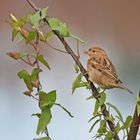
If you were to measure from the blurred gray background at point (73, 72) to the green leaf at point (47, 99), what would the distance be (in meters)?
0.89

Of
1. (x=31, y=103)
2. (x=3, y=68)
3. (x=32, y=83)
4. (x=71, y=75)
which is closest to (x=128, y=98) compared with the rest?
(x=71, y=75)

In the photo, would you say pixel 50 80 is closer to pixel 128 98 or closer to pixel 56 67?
pixel 56 67

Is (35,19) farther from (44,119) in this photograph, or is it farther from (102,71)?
(102,71)

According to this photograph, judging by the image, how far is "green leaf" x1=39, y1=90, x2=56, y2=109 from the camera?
50 centimetres

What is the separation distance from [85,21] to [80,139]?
1.30 feet

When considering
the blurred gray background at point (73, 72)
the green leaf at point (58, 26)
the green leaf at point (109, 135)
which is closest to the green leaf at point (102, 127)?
the green leaf at point (109, 135)

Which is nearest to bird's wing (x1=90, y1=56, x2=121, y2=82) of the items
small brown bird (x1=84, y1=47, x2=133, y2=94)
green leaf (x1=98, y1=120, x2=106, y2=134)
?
small brown bird (x1=84, y1=47, x2=133, y2=94)

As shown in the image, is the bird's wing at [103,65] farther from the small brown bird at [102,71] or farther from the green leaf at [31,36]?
the green leaf at [31,36]

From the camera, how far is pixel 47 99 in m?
0.50

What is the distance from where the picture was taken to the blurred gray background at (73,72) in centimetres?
141

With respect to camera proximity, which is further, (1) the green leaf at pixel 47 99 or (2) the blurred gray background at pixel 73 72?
(2) the blurred gray background at pixel 73 72

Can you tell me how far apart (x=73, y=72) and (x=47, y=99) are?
907 mm

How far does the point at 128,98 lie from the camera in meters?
1.42

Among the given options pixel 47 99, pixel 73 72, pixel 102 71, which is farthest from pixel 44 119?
pixel 73 72
